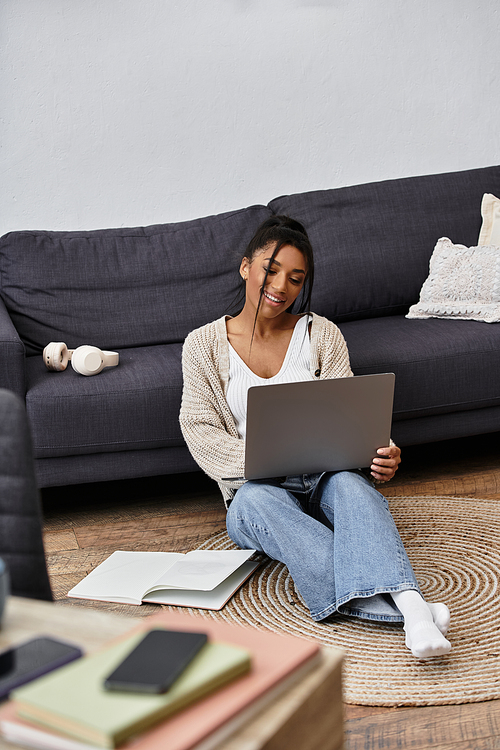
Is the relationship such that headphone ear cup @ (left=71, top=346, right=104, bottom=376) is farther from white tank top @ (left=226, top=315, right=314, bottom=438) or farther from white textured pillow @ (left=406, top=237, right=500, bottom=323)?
white textured pillow @ (left=406, top=237, right=500, bottom=323)

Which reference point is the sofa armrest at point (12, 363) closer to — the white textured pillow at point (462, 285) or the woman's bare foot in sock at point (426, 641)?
the woman's bare foot in sock at point (426, 641)

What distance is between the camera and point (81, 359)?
214cm

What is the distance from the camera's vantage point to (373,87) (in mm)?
3250

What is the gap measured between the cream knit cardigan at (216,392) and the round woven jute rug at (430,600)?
277 mm

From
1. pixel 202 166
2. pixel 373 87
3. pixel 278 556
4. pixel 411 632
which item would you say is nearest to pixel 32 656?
pixel 411 632

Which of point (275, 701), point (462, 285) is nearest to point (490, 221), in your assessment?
point (462, 285)

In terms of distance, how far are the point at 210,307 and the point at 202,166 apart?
0.80 m

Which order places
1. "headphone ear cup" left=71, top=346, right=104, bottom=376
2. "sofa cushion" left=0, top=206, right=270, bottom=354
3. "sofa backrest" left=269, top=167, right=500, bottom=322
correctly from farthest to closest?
"sofa backrest" left=269, top=167, right=500, bottom=322, "sofa cushion" left=0, top=206, right=270, bottom=354, "headphone ear cup" left=71, top=346, right=104, bottom=376

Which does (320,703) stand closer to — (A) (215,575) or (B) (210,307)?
(A) (215,575)

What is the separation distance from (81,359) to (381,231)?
1.25 meters

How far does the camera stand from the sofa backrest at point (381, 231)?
8.84 ft

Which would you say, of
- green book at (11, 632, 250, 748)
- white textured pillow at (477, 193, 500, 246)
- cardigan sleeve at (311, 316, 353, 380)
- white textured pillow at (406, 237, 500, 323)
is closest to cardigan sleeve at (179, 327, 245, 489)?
cardigan sleeve at (311, 316, 353, 380)

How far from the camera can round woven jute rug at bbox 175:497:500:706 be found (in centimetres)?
129

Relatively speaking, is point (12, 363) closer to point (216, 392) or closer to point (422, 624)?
point (216, 392)
